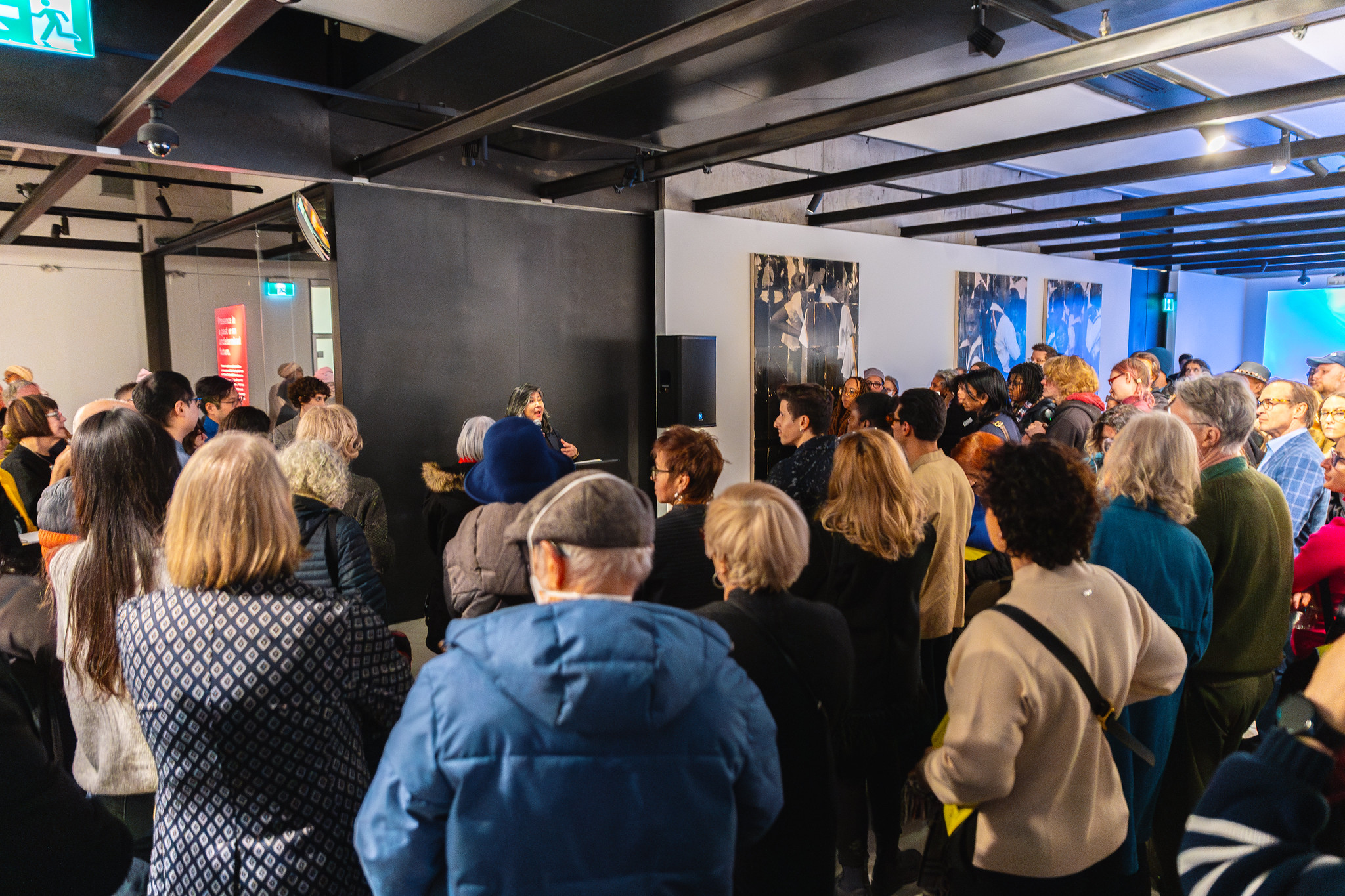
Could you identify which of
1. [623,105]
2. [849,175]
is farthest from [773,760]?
[849,175]

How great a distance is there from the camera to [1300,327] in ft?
55.5

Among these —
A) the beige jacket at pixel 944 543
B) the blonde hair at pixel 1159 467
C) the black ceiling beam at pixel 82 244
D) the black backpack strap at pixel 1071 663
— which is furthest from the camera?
the black ceiling beam at pixel 82 244

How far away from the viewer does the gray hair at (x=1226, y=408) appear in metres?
2.44

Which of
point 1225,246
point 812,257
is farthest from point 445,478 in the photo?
point 1225,246

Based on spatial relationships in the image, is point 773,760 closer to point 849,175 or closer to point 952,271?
point 849,175

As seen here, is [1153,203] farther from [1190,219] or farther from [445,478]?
[445,478]

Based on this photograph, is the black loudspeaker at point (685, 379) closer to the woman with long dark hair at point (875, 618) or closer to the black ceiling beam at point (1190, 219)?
the woman with long dark hair at point (875, 618)

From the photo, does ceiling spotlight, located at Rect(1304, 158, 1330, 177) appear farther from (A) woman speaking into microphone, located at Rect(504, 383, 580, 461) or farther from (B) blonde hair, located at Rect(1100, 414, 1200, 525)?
(A) woman speaking into microphone, located at Rect(504, 383, 580, 461)

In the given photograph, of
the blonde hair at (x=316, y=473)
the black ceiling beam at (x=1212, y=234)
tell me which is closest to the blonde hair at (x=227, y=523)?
the blonde hair at (x=316, y=473)

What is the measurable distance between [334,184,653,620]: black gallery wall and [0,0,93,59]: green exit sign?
2059mm

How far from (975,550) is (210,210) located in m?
7.93

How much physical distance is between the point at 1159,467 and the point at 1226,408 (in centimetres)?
55

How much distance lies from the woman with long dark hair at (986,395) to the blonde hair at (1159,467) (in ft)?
7.55

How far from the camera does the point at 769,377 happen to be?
786cm
